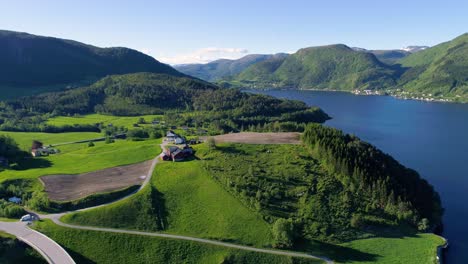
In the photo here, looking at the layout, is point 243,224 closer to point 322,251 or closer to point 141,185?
point 322,251

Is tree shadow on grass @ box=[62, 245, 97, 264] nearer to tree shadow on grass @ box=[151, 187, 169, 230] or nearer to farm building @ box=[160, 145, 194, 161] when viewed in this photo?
tree shadow on grass @ box=[151, 187, 169, 230]

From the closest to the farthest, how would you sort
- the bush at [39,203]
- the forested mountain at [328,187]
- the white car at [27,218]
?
the white car at [27,218], the bush at [39,203], the forested mountain at [328,187]

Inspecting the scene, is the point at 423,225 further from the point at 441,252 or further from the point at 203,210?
the point at 203,210

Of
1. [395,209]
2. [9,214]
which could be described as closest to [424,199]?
[395,209]

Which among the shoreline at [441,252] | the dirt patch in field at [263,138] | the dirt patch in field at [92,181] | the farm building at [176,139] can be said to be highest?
the dirt patch in field at [263,138]

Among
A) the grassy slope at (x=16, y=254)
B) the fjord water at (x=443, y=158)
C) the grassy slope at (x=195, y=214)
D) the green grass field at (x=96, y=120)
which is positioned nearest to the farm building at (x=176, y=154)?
the grassy slope at (x=195, y=214)

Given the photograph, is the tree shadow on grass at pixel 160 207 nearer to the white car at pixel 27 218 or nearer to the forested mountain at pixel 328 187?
the forested mountain at pixel 328 187

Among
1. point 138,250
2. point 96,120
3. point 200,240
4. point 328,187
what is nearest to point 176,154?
point 200,240

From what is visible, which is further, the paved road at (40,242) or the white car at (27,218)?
the white car at (27,218)
